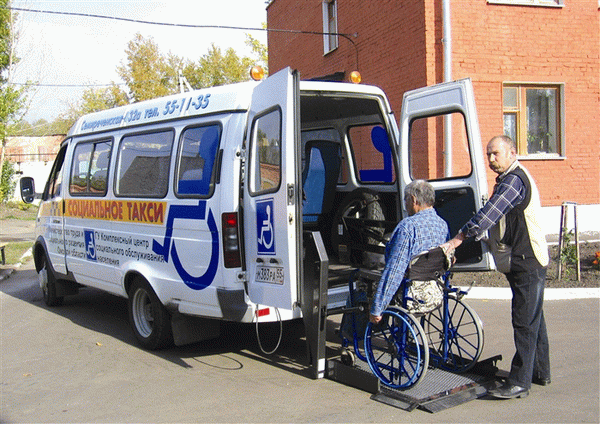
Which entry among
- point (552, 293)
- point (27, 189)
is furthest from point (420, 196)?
point (27, 189)

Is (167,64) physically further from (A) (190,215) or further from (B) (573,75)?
(A) (190,215)

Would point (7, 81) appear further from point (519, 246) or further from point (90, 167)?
point (519, 246)

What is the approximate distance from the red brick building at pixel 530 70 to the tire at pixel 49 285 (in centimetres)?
834

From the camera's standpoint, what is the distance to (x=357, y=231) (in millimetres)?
6879

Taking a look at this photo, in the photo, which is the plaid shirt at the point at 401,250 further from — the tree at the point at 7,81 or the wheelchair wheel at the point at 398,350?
the tree at the point at 7,81

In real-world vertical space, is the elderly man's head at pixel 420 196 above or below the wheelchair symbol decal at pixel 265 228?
above

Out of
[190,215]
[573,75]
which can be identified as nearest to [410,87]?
[573,75]

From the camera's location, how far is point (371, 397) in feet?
15.7

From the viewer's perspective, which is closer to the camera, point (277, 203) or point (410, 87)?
point (277, 203)

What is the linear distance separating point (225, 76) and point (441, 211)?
1360 inches

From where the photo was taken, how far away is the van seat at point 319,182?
291 inches

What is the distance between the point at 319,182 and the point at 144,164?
2.13 m

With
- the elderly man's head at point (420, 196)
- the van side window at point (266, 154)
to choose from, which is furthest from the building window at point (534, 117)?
the van side window at point (266, 154)

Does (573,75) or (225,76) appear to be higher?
(225,76)
